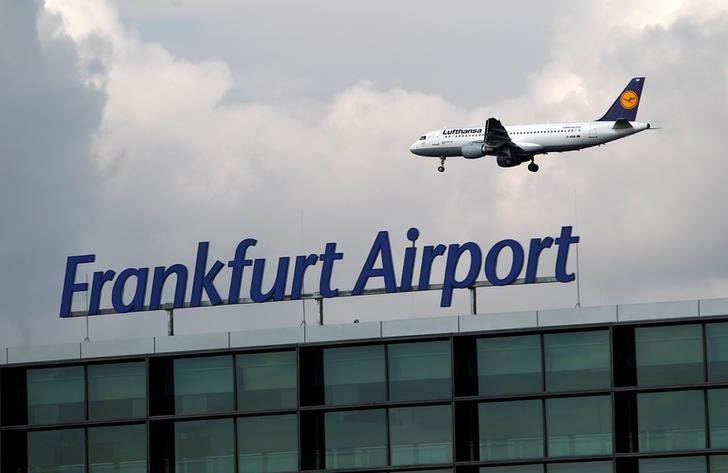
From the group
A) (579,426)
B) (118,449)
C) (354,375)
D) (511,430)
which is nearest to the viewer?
(579,426)

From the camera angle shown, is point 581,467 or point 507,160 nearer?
point 581,467

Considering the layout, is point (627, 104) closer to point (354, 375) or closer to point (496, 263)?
point (496, 263)

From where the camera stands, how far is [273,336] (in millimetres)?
63719

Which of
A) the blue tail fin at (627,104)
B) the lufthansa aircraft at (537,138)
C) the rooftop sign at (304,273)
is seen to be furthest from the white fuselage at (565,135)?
the rooftop sign at (304,273)

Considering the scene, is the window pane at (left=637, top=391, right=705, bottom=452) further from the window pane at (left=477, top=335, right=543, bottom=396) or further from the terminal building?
the window pane at (left=477, top=335, right=543, bottom=396)

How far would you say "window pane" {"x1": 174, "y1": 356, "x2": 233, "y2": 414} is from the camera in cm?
6444

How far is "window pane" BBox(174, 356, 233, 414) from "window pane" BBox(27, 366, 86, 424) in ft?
13.6

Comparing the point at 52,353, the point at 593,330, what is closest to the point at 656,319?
the point at 593,330

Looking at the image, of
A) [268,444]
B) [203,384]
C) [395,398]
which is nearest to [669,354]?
[395,398]

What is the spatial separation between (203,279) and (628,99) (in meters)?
87.3

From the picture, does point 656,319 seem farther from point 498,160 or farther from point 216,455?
point 498,160

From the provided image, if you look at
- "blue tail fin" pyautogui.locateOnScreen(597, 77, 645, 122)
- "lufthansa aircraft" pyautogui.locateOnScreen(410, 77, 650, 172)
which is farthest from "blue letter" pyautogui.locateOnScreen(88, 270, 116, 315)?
"blue tail fin" pyautogui.locateOnScreen(597, 77, 645, 122)

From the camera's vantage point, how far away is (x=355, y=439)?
62.7 meters

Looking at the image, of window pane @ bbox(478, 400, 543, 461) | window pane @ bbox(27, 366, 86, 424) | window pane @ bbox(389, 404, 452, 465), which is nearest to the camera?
window pane @ bbox(478, 400, 543, 461)
